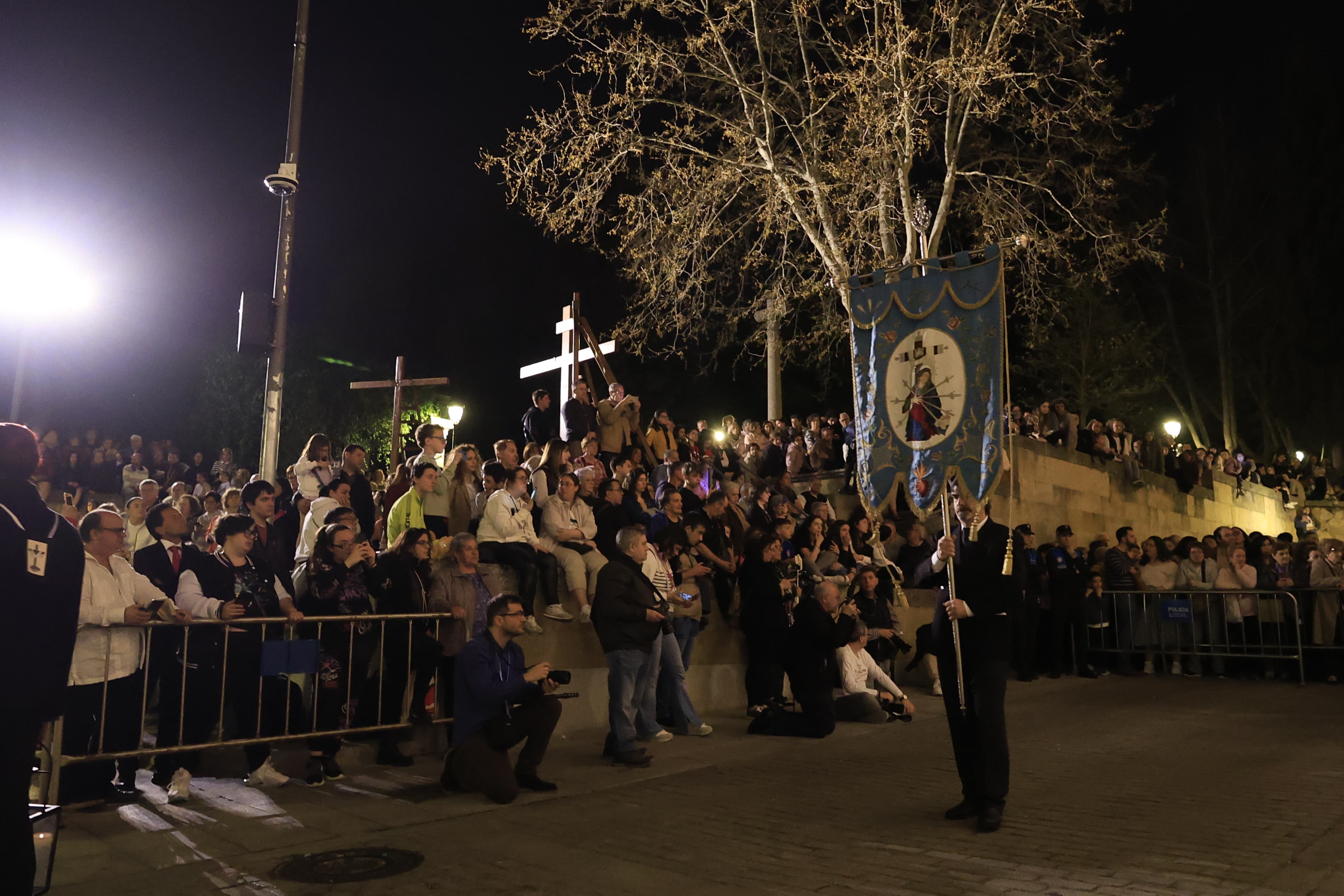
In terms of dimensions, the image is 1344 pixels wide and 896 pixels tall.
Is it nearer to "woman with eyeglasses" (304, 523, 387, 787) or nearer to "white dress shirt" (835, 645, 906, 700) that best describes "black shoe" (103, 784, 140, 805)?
"woman with eyeglasses" (304, 523, 387, 787)

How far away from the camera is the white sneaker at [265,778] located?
7.41 metres

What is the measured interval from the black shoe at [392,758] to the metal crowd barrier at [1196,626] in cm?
975

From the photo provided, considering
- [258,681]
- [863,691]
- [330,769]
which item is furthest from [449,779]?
[863,691]

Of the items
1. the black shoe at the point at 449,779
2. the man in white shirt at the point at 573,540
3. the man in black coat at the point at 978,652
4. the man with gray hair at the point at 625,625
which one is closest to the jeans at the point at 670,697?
the man with gray hair at the point at 625,625

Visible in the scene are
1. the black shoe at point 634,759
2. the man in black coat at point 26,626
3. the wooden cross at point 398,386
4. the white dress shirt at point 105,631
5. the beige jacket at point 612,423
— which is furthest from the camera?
the wooden cross at point 398,386

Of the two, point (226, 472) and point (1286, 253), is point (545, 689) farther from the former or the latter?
point (1286, 253)

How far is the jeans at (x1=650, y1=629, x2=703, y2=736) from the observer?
9.20 metres

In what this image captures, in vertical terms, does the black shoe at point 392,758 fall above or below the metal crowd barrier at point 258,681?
below

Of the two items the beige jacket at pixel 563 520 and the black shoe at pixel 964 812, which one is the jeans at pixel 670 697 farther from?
the black shoe at pixel 964 812

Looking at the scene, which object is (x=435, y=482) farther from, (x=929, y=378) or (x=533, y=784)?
(x=929, y=378)

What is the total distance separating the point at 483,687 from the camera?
708cm

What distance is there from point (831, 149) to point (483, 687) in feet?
43.4

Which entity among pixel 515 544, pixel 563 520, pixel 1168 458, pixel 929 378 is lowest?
pixel 515 544

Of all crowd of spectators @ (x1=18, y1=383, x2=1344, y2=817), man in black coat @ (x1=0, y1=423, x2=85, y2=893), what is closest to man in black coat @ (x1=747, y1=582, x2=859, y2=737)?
crowd of spectators @ (x1=18, y1=383, x2=1344, y2=817)
